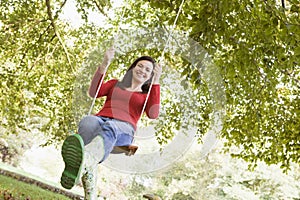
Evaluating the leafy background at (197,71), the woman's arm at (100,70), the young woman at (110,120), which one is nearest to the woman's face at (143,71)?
the young woman at (110,120)

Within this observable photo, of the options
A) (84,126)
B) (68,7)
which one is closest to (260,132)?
(84,126)

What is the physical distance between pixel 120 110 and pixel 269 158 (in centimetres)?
233

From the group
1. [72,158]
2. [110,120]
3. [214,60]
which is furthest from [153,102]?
[214,60]

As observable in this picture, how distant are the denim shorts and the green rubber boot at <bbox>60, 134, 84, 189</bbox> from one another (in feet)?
0.89

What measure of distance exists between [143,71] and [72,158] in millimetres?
739

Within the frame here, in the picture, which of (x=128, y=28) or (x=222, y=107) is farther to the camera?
(x=128, y=28)

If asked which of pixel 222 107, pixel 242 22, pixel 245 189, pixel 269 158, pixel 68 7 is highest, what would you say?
pixel 68 7

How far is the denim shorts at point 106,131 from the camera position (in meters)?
2.19

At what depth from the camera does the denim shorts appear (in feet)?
7.17

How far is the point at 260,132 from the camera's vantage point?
170 inches

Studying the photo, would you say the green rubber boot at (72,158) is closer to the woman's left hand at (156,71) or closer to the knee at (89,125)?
the knee at (89,125)

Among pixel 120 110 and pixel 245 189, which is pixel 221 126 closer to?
pixel 120 110

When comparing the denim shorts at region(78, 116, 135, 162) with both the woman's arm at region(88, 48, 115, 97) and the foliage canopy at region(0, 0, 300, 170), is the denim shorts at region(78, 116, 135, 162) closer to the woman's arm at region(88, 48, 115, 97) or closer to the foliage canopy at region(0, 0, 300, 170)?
the woman's arm at region(88, 48, 115, 97)

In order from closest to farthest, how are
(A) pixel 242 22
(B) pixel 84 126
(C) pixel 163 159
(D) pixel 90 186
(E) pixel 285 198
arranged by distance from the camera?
(B) pixel 84 126 → (D) pixel 90 186 → (A) pixel 242 22 → (C) pixel 163 159 → (E) pixel 285 198
